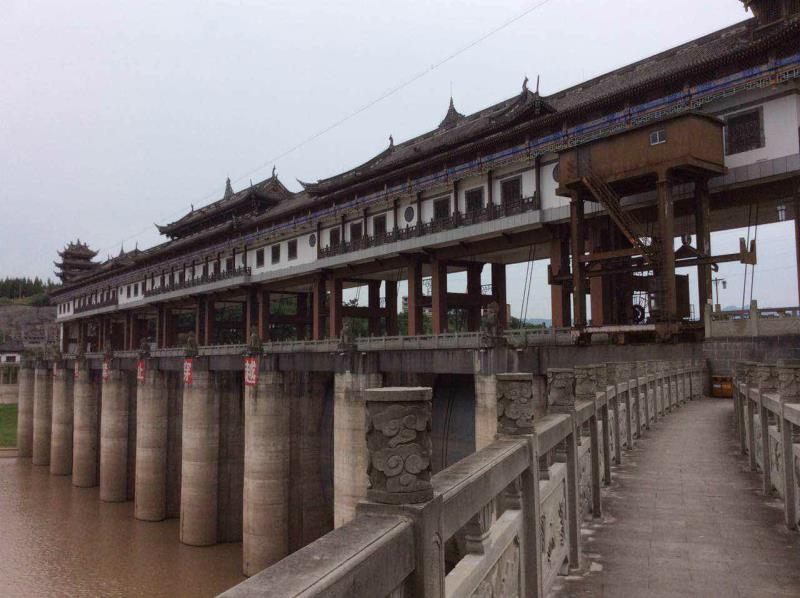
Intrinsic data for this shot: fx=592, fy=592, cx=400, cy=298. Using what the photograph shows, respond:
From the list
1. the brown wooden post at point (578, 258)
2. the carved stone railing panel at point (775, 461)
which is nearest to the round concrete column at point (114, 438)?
the brown wooden post at point (578, 258)

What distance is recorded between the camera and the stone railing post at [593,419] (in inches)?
345

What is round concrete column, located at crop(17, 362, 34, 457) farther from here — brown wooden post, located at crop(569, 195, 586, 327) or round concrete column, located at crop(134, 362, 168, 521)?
brown wooden post, located at crop(569, 195, 586, 327)

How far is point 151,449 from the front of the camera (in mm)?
31672

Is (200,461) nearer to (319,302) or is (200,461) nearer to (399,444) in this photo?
(319,302)

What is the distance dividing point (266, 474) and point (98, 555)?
926cm

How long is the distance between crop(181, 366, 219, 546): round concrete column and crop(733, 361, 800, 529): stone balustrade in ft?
74.6

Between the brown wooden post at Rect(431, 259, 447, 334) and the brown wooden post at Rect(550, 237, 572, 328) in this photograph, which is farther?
the brown wooden post at Rect(431, 259, 447, 334)

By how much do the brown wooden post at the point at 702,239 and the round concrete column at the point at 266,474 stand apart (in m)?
16.2

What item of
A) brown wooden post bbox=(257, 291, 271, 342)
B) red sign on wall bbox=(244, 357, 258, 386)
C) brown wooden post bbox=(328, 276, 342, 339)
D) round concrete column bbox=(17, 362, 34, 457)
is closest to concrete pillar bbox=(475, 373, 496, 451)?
red sign on wall bbox=(244, 357, 258, 386)

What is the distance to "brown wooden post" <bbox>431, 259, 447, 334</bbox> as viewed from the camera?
27.8 meters

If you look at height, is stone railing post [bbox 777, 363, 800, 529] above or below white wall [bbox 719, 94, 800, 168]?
below

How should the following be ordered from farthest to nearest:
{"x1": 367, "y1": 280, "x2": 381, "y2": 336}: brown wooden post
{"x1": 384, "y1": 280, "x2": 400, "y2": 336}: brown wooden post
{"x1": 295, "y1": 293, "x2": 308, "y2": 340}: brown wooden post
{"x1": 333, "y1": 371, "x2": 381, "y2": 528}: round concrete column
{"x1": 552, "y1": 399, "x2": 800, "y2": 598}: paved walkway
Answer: {"x1": 295, "y1": 293, "x2": 308, "y2": 340}: brown wooden post, {"x1": 384, "y1": 280, "x2": 400, "y2": 336}: brown wooden post, {"x1": 367, "y1": 280, "x2": 381, "y2": 336}: brown wooden post, {"x1": 333, "y1": 371, "x2": 381, "y2": 528}: round concrete column, {"x1": 552, "y1": 399, "x2": 800, "y2": 598}: paved walkway

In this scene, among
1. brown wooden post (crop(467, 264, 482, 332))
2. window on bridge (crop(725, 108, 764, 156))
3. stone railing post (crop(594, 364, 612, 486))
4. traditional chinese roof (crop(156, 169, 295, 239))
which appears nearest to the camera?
stone railing post (crop(594, 364, 612, 486))

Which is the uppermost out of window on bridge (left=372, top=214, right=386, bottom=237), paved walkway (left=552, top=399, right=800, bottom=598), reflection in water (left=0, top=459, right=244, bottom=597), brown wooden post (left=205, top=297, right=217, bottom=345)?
Result: window on bridge (left=372, top=214, right=386, bottom=237)
